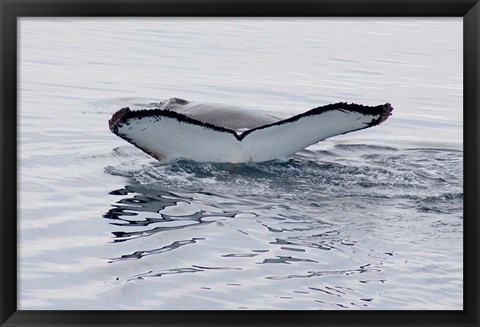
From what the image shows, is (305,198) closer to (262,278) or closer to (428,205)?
(428,205)

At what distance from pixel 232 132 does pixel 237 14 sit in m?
2.47

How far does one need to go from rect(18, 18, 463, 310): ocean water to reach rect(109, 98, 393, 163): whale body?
5.2 inches

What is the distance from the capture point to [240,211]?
6023 mm

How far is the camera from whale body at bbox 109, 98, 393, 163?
639 cm

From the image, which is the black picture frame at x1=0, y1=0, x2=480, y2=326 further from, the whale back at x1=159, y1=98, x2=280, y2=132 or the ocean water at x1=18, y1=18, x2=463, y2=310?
the whale back at x1=159, y1=98, x2=280, y2=132

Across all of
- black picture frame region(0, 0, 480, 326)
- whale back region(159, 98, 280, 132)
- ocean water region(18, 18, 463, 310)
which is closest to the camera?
black picture frame region(0, 0, 480, 326)

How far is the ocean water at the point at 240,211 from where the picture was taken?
4.59m

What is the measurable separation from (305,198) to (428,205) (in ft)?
2.58

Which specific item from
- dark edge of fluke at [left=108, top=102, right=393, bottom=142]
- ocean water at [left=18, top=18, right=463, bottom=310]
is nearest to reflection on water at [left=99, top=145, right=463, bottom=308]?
ocean water at [left=18, top=18, right=463, bottom=310]

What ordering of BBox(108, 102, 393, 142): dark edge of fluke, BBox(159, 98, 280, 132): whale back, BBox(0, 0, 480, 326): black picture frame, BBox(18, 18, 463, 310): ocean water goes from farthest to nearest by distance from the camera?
BBox(159, 98, 280, 132): whale back, BBox(108, 102, 393, 142): dark edge of fluke, BBox(18, 18, 463, 310): ocean water, BBox(0, 0, 480, 326): black picture frame

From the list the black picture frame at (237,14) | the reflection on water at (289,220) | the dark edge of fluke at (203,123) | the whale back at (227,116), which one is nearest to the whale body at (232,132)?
the dark edge of fluke at (203,123)

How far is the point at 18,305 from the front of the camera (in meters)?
4.13

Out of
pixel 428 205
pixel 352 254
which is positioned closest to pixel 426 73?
pixel 428 205

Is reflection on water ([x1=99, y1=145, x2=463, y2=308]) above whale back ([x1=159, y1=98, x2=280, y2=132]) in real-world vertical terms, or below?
below
